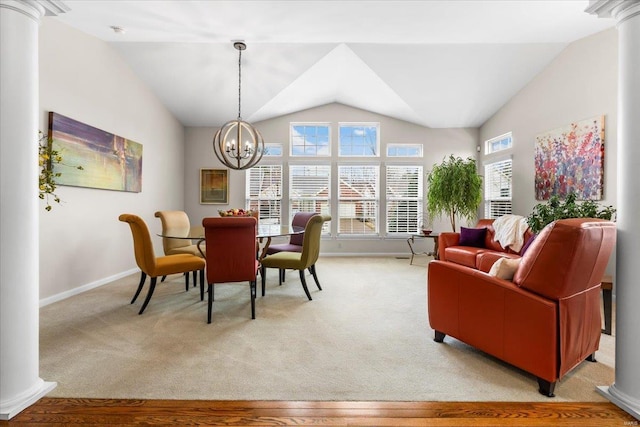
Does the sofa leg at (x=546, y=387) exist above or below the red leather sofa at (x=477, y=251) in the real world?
below

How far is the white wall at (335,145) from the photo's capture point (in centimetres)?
602

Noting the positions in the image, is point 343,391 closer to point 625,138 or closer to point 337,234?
point 625,138

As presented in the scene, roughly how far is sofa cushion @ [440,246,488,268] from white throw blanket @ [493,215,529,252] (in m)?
0.28

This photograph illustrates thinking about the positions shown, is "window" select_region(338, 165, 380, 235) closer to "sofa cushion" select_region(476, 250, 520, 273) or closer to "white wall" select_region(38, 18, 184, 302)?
"sofa cushion" select_region(476, 250, 520, 273)

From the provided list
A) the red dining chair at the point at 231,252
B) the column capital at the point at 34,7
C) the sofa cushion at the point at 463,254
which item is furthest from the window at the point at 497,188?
the column capital at the point at 34,7

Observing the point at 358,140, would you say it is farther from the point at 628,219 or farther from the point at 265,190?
the point at 628,219

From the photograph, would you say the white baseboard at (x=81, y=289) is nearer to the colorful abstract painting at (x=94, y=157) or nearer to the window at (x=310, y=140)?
the colorful abstract painting at (x=94, y=157)

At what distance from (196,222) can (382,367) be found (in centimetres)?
515

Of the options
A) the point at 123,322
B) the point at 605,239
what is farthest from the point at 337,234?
the point at 605,239

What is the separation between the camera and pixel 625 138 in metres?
1.58

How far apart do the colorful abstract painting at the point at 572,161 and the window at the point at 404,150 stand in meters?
2.16

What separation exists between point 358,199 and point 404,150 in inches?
56.3

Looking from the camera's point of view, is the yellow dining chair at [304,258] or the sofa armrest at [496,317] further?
the yellow dining chair at [304,258]

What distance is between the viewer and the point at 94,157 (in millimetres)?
3625
